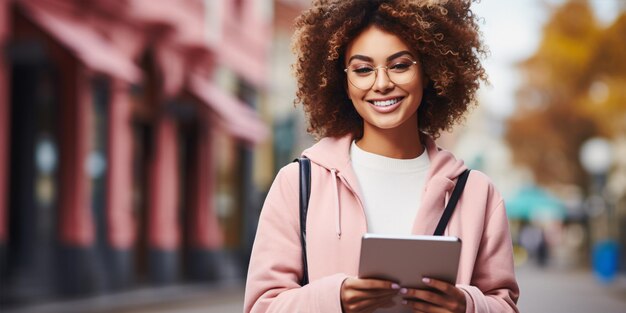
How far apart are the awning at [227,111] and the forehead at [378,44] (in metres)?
18.0

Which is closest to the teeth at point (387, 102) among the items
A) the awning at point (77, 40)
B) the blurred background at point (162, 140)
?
the blurred background at point (162, 140)

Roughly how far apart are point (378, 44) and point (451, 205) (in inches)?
20.3

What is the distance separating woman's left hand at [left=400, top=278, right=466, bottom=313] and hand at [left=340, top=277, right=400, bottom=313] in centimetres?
5

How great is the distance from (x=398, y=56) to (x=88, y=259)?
14.3 meters

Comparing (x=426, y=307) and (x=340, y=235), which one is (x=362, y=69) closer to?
(x=340, y=235)

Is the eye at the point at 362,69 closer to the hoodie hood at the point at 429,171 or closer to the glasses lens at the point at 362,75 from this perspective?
the glasses lens at the point at 362,75

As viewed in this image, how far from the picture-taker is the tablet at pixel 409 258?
2.76 meters

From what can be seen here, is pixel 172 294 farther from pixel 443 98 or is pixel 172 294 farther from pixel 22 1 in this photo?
pixel 443 98

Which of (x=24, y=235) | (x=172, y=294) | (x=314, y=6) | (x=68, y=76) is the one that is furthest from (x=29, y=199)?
(x=314, y=6)

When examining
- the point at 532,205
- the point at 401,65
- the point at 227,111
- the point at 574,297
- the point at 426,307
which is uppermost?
the point at 227,111

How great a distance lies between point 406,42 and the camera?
3.15 m

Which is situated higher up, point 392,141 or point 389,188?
point 392,141

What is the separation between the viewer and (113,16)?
61.2 feet

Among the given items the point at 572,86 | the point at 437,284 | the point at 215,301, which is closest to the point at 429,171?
the point at 437,284
